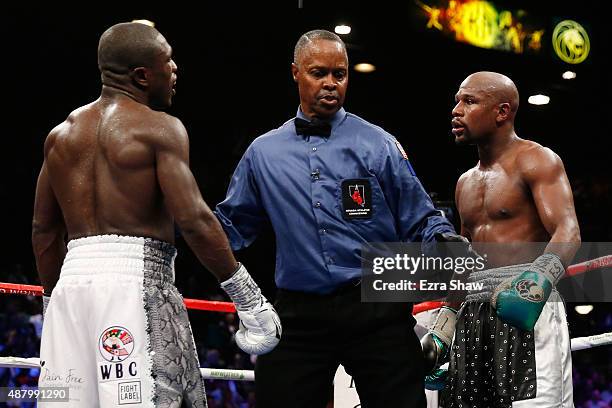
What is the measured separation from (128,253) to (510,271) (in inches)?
45.6

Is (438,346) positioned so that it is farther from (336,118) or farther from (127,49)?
(127,49)

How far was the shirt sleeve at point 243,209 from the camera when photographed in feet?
7.68

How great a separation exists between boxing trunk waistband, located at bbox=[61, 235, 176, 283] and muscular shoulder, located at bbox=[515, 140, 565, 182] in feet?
3.80

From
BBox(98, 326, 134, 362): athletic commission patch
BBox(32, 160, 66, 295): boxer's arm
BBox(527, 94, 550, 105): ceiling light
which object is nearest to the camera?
BBox(98, 326, 134, 362): athletic commission patch

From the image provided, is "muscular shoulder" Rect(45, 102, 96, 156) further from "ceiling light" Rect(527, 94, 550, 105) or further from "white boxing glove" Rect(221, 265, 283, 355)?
"ceiling light" Rect(527, 94, 550, 105)

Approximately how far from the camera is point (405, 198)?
2.26m

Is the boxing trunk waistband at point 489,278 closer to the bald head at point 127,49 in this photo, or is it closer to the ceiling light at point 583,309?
the bald head at point 127,49

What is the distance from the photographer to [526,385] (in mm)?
2385

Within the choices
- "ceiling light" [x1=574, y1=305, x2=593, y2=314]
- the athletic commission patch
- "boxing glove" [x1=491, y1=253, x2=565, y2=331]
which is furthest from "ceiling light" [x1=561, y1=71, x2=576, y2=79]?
the athletic commission patch

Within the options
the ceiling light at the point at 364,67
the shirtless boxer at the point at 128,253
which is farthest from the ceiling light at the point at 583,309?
the shirtless boxer at the point at 128,253

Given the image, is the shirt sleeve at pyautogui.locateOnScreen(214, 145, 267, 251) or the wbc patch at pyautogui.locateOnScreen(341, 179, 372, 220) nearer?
the wbc patch at pyautogui.locateOnScreen(341, 179, 372, 220)

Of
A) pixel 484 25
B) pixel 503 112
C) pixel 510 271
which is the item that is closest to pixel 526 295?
pixel 510 271

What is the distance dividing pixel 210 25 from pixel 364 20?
4.15 feet

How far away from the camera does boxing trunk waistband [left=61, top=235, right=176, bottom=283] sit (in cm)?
191
